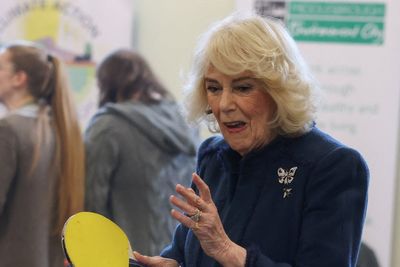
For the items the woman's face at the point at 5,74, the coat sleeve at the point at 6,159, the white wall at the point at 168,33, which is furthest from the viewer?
the white wall at the point at 168,33

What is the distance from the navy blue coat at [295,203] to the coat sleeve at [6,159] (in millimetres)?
1402

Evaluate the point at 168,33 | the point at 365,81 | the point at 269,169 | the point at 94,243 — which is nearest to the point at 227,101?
the point at 269,169

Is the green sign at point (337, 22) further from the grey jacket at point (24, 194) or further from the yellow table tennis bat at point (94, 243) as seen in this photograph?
the yellow table tennis bat at point (94, 243)

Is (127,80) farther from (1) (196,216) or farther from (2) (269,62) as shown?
(1) (196,216)

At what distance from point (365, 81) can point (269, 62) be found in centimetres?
242

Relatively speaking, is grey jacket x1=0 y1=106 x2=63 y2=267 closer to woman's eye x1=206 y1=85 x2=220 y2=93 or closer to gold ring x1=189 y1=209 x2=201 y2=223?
woman's eye x1=206 y1=85 x2=220 y2=93

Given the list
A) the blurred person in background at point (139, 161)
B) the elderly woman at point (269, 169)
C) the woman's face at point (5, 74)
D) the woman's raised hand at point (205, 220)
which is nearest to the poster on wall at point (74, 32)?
the blurred person in background at point (139, 161)

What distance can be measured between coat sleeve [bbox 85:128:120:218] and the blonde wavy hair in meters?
1.70

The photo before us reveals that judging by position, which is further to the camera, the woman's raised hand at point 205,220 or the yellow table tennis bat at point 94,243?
the yellow table tennis bat at point 94,243

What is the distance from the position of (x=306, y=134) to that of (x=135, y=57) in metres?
2.08

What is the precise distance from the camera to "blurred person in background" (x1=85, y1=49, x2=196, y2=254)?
3609 millimetres

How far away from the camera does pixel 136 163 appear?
142 inches

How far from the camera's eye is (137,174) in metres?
3.62

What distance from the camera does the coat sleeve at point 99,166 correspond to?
357 cm
